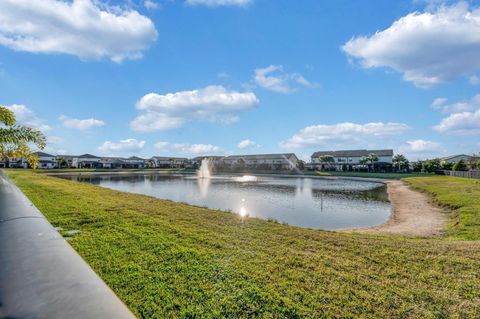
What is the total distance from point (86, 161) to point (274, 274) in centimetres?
10869

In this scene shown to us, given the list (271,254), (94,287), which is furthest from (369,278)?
(94,287)

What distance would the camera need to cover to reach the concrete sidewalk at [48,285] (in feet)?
4.74

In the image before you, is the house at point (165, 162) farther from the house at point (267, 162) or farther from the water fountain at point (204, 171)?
the house at point (267, 162)

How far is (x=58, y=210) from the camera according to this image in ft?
31.3

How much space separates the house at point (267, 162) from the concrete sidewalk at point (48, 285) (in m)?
81.9

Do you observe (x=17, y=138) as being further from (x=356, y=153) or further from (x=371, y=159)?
(x=356, y=153)

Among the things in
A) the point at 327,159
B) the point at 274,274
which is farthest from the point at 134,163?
the point at 274,274

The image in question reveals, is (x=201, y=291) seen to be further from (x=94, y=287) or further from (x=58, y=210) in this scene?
(x=58, y=210)

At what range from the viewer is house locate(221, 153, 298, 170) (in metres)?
84.9

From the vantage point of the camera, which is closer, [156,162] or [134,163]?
[134,163]

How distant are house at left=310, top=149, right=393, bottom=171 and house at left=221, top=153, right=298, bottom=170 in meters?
8.84

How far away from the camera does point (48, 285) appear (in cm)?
168

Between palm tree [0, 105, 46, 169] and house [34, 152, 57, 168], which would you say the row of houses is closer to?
house [34, 152, 57, 168]

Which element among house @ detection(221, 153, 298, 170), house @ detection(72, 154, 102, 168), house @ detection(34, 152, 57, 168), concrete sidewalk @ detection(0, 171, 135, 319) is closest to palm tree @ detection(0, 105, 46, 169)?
concrete sidewalk @ detection(0, 171, 135, 319)
